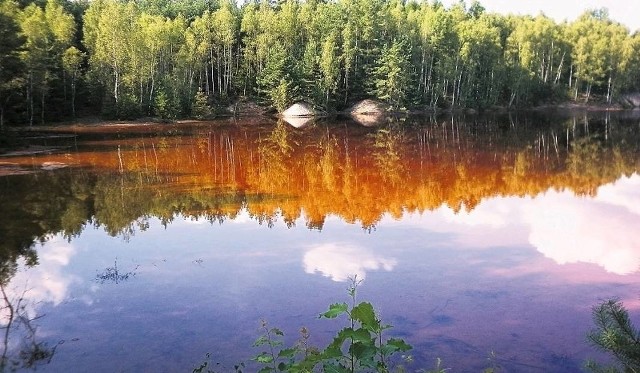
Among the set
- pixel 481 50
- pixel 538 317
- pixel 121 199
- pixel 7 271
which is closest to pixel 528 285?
pixel 538 317

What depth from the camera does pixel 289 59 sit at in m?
59.2

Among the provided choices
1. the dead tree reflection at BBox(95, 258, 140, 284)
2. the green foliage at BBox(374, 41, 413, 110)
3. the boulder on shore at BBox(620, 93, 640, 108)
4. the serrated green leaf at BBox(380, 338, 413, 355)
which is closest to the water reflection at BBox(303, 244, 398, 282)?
the dead tree reflection at BBox(95, 258, 140, 284)

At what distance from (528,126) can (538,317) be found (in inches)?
1610

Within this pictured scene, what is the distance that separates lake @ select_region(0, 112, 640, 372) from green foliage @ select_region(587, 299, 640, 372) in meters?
1.10

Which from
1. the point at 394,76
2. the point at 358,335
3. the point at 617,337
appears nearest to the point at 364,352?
the point at 358,335

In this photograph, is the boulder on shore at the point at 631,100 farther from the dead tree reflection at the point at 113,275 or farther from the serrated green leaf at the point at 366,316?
the serrated green leaf at the point at 366,316

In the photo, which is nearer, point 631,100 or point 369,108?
point 369,108

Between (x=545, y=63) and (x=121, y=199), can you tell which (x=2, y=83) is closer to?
(x=121, y=199)

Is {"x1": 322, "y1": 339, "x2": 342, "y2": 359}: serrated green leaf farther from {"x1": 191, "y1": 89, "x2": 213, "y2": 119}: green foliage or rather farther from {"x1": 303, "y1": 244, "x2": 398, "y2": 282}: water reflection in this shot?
{"x1": 191, "y1": 89, "x2": 213, "y2": 119}: green foliage

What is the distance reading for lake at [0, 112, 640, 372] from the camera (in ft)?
24.1

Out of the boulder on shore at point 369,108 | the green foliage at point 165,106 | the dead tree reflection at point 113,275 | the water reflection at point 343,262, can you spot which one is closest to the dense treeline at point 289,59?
the green foliage at point 165,106

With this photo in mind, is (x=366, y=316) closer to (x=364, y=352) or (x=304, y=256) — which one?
(x=364, y=352)

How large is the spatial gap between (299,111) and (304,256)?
4841cm

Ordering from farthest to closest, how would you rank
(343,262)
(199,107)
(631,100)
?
1. (631,100)
2. (199,107)
3. (343,262)
